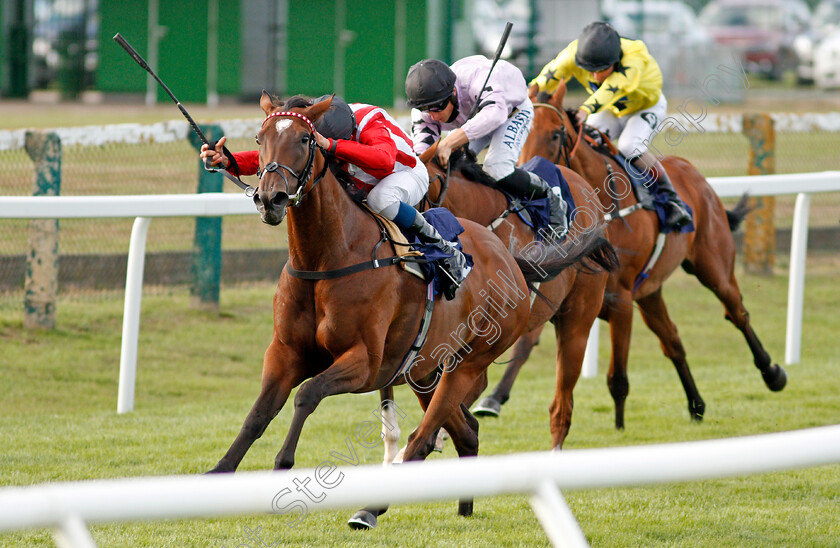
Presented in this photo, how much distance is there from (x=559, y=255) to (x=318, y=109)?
157cm

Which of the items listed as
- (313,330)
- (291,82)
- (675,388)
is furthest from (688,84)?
(313,330)

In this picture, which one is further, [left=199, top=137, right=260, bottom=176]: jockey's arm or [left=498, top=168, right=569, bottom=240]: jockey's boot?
[left=498, top=168, right=569, bottom=240]: jockey's boot

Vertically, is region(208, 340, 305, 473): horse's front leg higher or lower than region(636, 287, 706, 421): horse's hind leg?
higher

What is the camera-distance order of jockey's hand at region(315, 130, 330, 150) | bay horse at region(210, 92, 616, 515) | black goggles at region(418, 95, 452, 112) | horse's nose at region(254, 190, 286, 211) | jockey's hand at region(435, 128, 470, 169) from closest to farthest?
horse's nose at region(254, 190, 286, 211) → bay horse at region(210, 92, 616, 515) → jockey's hand at region(315, 130, 330, 150) → black goggles at region(418, 95, 452, 112) → jockey's hand at region(435, 128, 470, 169)

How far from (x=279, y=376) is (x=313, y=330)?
7.3 inches

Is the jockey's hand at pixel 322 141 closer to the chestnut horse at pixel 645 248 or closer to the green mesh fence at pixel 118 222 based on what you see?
the chestnut horse at pixel 645 248

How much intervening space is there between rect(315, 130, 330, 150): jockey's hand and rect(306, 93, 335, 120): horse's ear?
56 millimetres

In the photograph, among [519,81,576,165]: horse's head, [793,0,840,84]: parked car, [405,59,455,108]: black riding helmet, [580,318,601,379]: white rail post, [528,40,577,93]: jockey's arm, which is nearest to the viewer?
[405,59,455,108]: black riding helmet

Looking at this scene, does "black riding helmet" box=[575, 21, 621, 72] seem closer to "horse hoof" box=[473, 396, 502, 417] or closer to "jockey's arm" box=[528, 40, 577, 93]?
"jockey's arm" box=[528, 40, 577, 93]

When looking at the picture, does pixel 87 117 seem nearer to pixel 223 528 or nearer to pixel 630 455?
pixel 223 528

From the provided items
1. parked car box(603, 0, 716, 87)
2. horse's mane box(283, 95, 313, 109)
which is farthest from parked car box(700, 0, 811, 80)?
horse's mane box(283, 95, 313, 109)

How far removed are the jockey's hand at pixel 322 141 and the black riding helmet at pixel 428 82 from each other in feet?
3.12

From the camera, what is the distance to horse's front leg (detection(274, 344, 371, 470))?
3108mm

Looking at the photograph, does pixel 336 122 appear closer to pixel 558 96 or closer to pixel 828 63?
pixel 558 96
